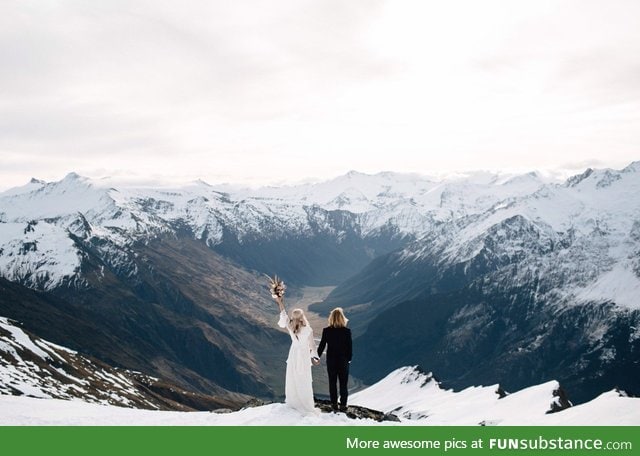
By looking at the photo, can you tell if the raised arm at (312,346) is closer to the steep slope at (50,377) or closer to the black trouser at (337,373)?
the black trouser at (337,373)

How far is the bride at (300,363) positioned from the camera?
3091 cm

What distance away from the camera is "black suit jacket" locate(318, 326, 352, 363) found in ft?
102

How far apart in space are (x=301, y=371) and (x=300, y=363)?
40cm

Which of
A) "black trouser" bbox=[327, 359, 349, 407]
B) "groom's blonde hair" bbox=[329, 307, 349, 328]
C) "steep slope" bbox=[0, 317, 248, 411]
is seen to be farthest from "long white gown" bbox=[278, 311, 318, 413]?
"steep slope" bbox=[0, 317, 248, 411]

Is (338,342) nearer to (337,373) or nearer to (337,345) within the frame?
(337,345)

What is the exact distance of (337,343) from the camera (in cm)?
3120

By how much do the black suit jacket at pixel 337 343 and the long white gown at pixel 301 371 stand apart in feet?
2.12

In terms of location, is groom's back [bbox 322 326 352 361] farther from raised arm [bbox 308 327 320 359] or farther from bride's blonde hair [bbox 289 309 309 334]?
bride's blonde hair [bbox 289 309 309 334]
